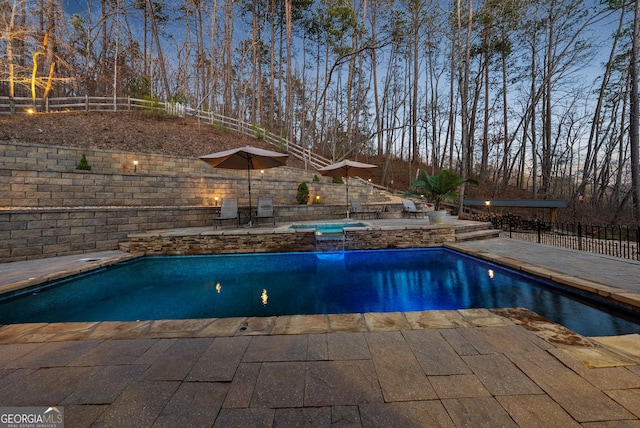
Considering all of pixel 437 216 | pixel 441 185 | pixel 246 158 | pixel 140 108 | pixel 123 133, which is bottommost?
pixel 437 216

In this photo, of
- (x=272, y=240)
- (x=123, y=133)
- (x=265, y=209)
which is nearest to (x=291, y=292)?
(x=272, y=240)

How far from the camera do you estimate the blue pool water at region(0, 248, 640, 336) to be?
9.73 feet

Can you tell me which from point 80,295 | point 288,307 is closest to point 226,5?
point 80,295

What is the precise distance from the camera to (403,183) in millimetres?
18766

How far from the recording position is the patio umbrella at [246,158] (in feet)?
21.9

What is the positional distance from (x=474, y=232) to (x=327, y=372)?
7.05m

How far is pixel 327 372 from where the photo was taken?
1.54 metres

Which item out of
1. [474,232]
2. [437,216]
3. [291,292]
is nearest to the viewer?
[291,292]

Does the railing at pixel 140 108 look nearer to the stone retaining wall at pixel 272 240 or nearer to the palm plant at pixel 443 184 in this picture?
the palm plant at pixel 443 184

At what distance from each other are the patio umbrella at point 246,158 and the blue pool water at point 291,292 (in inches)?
119

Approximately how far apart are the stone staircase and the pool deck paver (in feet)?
15.1

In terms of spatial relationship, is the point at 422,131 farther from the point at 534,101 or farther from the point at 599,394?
the point at 599,394

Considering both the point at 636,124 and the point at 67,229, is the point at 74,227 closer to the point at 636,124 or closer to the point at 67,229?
the point at 67,229

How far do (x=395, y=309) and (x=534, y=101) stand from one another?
619 inches
